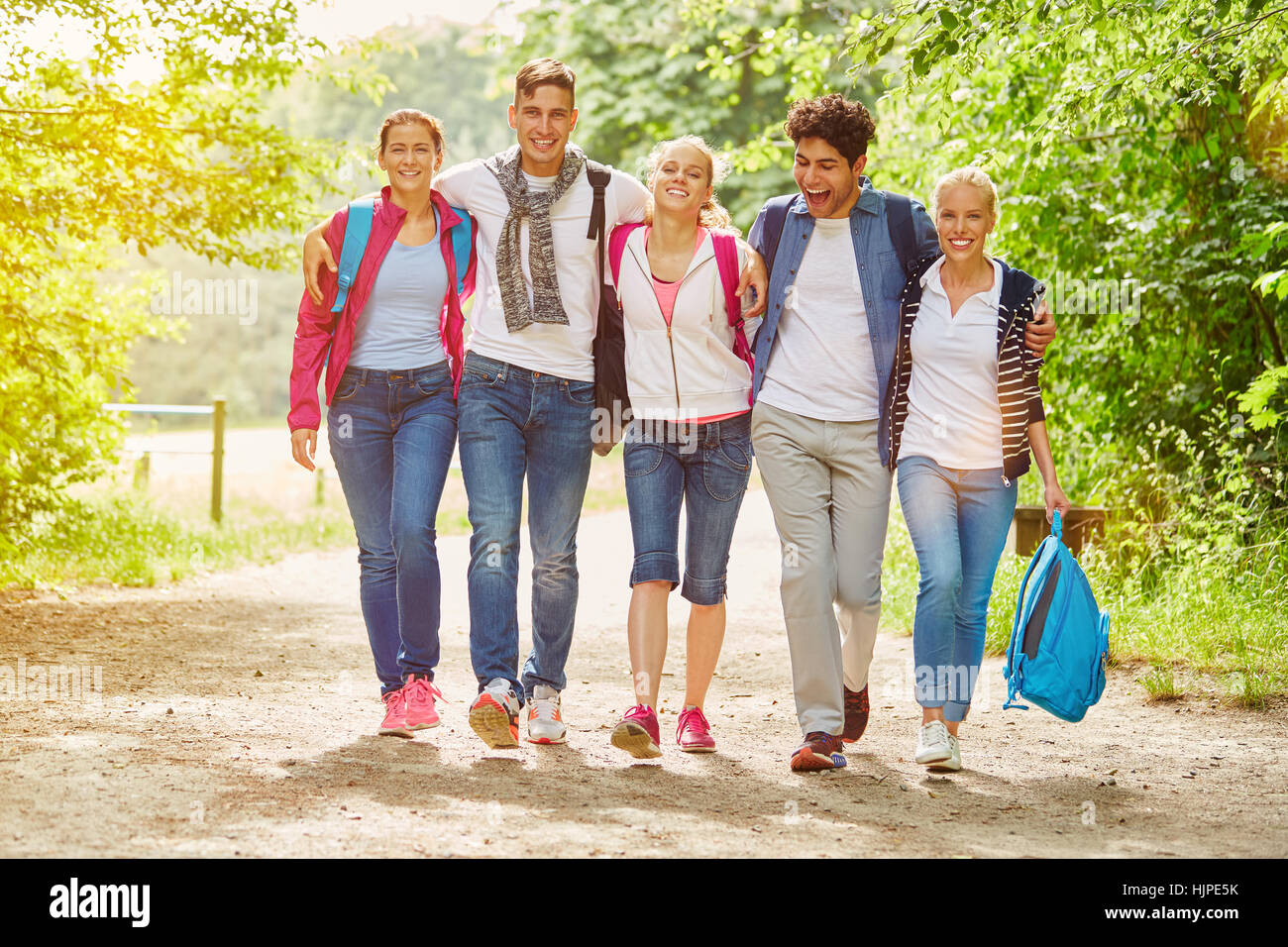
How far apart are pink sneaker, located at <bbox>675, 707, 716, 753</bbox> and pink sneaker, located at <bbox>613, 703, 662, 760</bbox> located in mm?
272

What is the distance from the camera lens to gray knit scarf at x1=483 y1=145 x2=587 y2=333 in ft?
16.0

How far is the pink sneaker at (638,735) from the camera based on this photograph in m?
4.79

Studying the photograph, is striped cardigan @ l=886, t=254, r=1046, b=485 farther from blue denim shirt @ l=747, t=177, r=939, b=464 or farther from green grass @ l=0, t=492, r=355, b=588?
green grass @ l=0, t=492, r=355, b=588

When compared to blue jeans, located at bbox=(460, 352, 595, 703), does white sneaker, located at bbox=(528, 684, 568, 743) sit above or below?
below

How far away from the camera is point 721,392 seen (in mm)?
4922

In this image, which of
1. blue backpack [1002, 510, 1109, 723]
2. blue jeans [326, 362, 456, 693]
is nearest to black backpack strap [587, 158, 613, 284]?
blue jeans [326, 362, 456, 693]

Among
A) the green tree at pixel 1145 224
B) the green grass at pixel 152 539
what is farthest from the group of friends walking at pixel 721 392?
the green grass at pixel 152 539

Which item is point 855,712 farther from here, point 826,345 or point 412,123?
point 412,123

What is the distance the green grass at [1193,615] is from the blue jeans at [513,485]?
296cm

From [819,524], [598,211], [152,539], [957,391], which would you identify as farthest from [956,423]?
[152,539]

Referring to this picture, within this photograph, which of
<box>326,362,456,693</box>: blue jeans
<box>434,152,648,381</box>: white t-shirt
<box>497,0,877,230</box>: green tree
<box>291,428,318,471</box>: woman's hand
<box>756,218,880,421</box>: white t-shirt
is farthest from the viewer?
<box>497,0,877,230</box>: green tree

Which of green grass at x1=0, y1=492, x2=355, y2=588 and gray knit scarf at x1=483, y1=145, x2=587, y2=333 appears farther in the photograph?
green grass at x1=0, y1=492, x2=355, y2=588

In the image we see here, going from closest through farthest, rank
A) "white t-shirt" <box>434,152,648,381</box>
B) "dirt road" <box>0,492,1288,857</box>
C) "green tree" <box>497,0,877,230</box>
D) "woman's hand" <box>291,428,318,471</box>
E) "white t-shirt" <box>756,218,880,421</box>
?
1. "dirt road" <box>0,492,1288,857</box>
2. "white t-shirt" <box>756,218,880,421</box>
3. "white t-shirt" <box>434,152,648,381</box>
4. "woman's hand" <box>291,428,318,471</box>
5. "green tree" <box>497,0,877,230</box>
